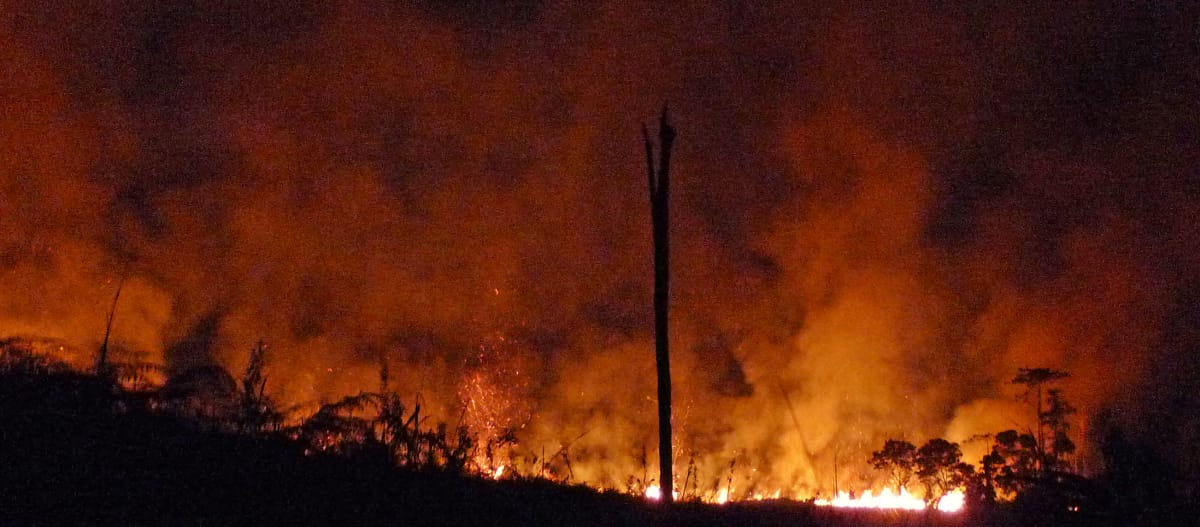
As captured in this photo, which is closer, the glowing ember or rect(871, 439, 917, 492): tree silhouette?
the glowing ember

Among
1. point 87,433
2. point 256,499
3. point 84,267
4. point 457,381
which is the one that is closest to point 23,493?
point 87,433

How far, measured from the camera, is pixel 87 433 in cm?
771

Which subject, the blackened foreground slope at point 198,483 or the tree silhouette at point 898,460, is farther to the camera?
the tree silhouette at point 898,460

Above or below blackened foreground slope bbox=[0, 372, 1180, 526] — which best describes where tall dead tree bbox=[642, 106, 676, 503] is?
above

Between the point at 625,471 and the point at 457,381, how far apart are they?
6098 mm

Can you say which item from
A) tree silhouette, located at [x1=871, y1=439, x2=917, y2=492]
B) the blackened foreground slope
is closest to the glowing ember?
tree silhouette, located at [x1=871, y1=439, x2=917, y2=492]

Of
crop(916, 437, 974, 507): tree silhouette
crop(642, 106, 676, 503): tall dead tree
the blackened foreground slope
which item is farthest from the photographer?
crop(916, 437, 974, 507): tree silhouette

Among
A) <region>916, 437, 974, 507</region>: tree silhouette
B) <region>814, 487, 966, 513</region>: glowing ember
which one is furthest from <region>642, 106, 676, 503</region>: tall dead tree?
<region>916, 437, 974, 507</region>: tree silhouette

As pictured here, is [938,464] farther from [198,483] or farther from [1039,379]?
[198,483]

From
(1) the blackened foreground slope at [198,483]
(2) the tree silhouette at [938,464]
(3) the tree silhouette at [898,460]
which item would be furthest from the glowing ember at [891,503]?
(1) the blackened foreground slope at [198,483]

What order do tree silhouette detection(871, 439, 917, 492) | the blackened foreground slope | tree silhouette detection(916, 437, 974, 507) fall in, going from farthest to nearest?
tree silhouette detection(871, 439, 917, 492) → tree silhouette detection(916, 437, 974, 507) → the blackened foreground slope

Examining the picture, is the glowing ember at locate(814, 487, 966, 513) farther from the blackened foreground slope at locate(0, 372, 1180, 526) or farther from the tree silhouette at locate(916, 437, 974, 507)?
the blackened foreground slope at locate(0, 372, 1180, 526)

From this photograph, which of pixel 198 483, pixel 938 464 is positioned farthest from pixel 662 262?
pixel 938 464

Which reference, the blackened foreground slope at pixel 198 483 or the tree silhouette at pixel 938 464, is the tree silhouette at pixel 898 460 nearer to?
the tree silhouette at pixel 938 464
